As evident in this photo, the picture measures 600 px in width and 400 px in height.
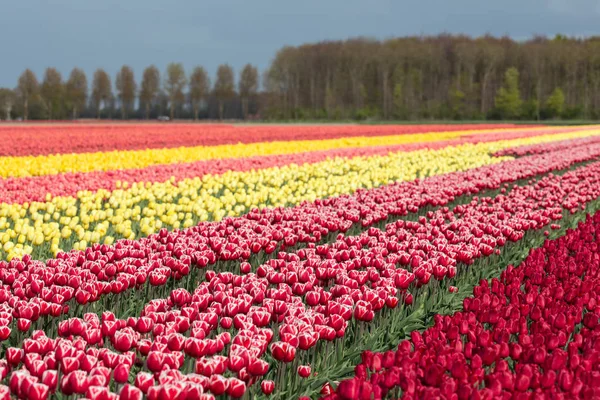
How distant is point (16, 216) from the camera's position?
269 inches

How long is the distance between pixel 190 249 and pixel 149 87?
98586 millimetres

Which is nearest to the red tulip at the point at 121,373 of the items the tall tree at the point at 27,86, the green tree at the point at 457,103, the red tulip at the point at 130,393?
the red tulip at the point at 130,393

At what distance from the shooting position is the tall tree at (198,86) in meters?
96.0

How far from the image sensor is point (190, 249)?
4922 mm

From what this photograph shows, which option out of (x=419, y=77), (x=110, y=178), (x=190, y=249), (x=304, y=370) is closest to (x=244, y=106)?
(x=419, y=77)

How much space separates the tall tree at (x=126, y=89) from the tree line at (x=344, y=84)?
150 mm

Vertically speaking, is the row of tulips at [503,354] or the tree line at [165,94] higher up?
the tree line at [165,94]

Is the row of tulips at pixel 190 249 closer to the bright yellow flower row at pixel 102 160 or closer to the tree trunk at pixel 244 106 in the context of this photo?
the bright yellow flower row at pixel 102 160

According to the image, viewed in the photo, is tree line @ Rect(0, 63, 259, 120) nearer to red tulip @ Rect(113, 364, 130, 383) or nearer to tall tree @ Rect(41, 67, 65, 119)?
tall tree @ Rect(41, 67, 65, 119)

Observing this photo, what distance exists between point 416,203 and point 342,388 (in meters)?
Answer: 5.69

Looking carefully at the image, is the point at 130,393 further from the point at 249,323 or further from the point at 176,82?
the point at 176,82

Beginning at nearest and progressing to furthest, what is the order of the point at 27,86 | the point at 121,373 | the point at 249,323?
the point at 121,373 → the point at 249,323 → the point at 27,86

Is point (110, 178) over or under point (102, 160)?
under

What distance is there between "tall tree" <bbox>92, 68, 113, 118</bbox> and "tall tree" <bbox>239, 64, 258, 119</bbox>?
19.5 meters
